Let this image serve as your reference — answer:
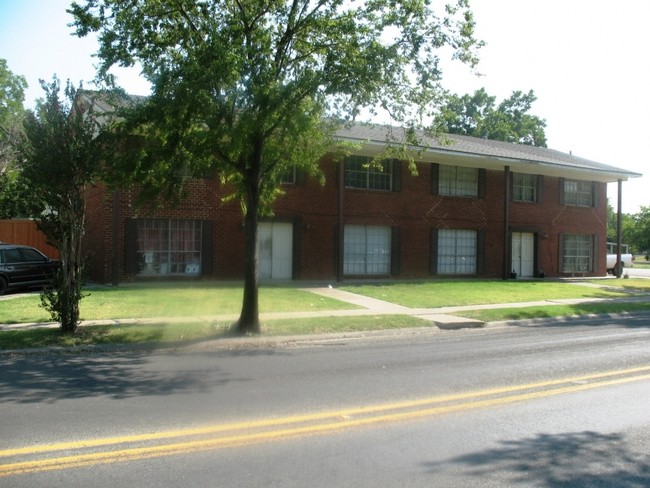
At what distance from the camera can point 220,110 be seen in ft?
34.9

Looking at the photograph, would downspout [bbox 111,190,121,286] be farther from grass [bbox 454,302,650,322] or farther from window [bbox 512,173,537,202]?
window [bbox 512,173,537,202]

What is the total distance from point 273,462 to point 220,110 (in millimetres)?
7391

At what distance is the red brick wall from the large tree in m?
4.65

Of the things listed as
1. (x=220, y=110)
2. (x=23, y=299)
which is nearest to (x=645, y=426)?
(x=220, y=110)

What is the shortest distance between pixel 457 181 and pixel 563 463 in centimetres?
2138

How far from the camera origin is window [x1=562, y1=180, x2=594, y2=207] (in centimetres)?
2889

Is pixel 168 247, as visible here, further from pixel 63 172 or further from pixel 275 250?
pixel 63 172

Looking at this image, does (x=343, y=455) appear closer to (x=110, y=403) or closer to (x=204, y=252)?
(x=110, y=403)

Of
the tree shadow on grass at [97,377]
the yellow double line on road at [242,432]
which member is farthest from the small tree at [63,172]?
the yellow double line on road at [242,432]

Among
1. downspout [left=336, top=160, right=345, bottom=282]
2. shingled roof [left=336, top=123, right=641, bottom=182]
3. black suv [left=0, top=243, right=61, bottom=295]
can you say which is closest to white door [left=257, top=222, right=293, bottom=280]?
downspout [left=336, top=160, right=345, bottom=282]

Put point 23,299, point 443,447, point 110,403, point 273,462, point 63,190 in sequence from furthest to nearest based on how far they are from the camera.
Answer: point 23,299
point 63,190
point 110,403
point 443,447
point 273,462

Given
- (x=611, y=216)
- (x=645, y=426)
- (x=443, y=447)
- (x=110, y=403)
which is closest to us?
(x=443, y=447)

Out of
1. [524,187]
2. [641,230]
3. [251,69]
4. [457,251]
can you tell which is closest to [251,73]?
[251,69]

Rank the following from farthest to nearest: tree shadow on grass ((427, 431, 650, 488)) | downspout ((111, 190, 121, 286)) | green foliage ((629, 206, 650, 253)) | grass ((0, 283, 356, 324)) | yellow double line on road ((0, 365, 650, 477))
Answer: green foliage ((629, 206, 650, 253)), downspout ((111, 190, 121, 286)), grass ((0, 283, 356, 324)), yellow double line on road ((0, 365, 650, 477)), tree shadow on grass ((427, 431, 650, 488))
